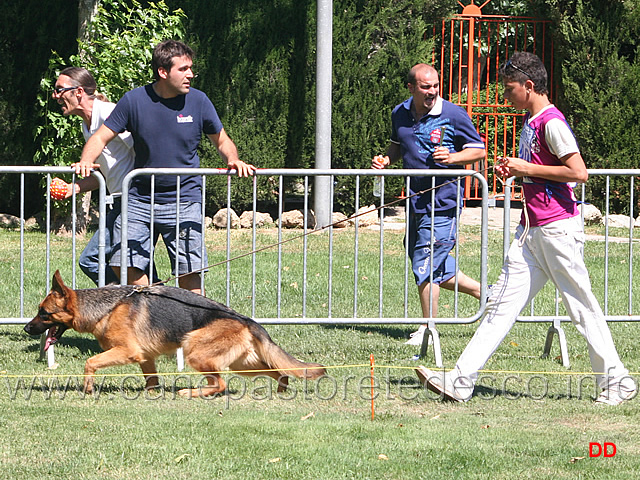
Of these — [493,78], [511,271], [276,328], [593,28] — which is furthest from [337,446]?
[493,78]

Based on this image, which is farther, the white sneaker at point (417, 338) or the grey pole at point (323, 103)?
the grey pole at point (323, 103)

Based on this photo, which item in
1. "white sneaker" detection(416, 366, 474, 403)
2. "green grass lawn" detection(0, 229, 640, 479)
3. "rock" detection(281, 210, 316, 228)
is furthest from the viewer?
"rock" detection(281, 210, 316, 228)

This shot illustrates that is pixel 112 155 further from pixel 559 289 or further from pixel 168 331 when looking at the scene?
pixel 559 289

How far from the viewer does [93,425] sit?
5.05 meters

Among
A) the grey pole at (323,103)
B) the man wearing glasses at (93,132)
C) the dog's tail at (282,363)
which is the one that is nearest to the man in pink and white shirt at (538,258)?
the dog's tail at (282,363)

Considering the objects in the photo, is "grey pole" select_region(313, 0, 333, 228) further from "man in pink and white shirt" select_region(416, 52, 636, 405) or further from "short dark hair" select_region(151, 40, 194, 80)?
"man in pink and white shirt" select_region(416, 52, 636, 405)

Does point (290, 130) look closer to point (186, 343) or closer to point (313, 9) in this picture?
point (313, 9)

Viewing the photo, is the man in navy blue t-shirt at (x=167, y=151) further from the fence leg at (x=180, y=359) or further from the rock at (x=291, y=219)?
the rock at (x=291, y=219)

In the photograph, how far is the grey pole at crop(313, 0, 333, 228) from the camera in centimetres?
1373

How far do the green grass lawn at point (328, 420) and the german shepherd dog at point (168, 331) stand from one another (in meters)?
0.16

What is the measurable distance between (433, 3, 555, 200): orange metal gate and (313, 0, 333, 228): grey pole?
7.68ft

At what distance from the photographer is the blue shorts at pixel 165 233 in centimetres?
682

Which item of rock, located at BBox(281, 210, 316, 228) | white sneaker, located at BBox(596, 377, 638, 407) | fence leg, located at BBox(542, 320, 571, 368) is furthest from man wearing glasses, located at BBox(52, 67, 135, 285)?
rock, located at BBox(281, 210, 316, 228)

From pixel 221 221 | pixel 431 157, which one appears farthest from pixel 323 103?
pixel 431 157
